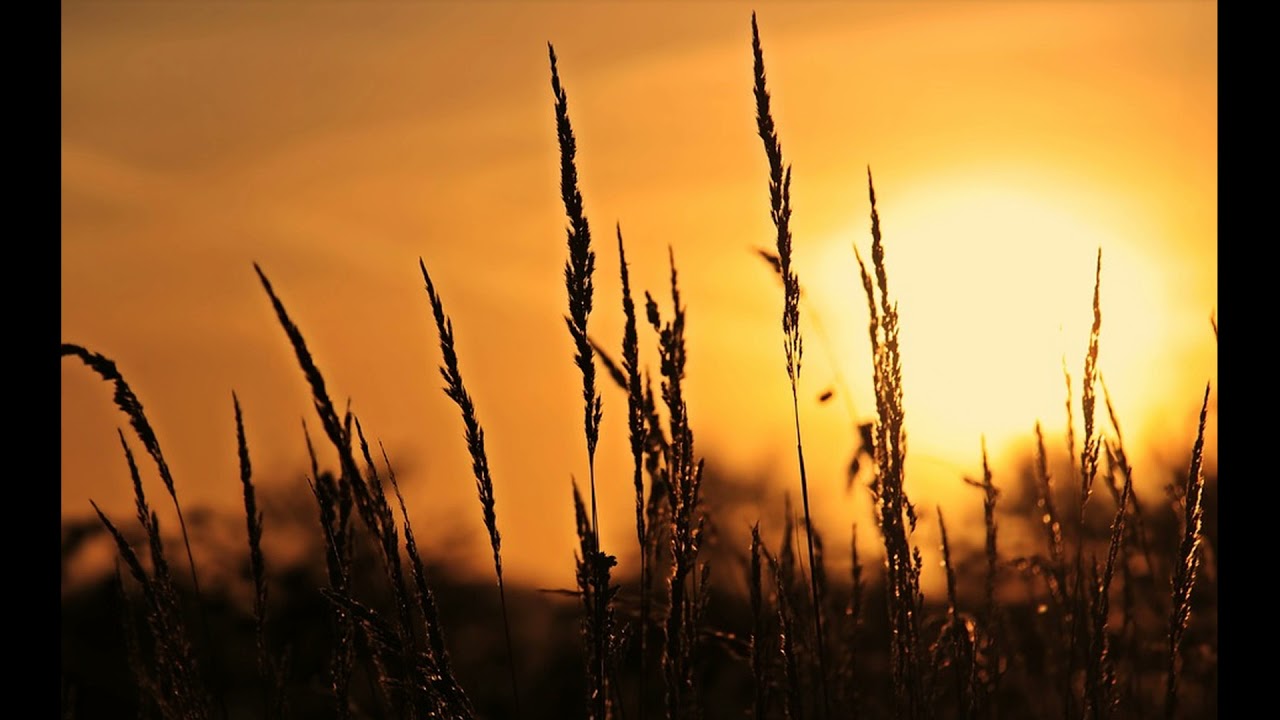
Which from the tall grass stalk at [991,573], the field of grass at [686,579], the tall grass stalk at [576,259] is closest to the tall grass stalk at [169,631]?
the field of grass at [686,579]

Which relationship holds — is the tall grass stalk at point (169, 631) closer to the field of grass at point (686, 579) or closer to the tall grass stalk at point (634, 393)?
the field of grass at point (686, 579)

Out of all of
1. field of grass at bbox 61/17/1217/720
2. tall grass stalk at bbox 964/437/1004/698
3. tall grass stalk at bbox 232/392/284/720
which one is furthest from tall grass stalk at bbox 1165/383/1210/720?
tall grass stalk at bbox 232/392/284/720

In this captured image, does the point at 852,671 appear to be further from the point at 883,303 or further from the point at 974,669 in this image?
the point at 883,303

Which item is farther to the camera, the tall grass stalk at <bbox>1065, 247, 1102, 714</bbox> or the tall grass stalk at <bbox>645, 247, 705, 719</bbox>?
the tall grass stalk at <bbox>1065, 247, 1102, 714</bbox>

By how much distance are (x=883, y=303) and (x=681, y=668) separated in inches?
32.0

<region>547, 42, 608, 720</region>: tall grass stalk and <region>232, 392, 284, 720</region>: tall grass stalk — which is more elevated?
<region>547, 42, 608, 720</region>: tall grass stalk

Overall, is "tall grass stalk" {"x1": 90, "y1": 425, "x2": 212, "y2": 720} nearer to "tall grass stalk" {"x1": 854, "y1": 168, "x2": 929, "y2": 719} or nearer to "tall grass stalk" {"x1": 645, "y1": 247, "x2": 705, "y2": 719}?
"tall grass stalk" {"x1": 645, "y1": 247, "x2": 705, "y2": 719}

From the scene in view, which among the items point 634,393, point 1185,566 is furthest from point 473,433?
point 1185,566

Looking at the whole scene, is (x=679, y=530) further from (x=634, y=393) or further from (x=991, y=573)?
(x=991, y=573)

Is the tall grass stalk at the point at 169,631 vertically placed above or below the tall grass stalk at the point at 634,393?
below
